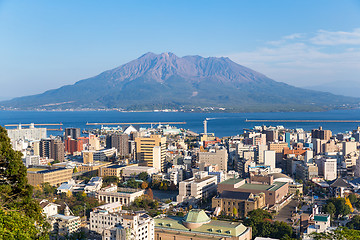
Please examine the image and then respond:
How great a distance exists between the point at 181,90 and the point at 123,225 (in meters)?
74.6

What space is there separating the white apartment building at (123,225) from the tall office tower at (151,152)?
773 cm

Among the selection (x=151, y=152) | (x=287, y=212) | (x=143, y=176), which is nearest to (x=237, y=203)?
(x=287, y=212)

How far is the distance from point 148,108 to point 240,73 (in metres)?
33.0

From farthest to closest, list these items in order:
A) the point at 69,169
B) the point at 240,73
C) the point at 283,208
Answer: the point at 240,73 < the point at 69,169 < the point at 283,208

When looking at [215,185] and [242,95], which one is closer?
[215,185]

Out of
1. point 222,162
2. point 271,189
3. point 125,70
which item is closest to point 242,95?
point 125,70

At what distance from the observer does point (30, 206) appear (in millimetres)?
3541

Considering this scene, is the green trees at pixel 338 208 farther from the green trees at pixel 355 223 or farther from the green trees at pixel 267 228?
the green trees at pixel 267 228

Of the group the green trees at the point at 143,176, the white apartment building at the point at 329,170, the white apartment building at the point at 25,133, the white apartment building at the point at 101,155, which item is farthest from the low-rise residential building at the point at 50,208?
the white apartment building at the point at 25,133

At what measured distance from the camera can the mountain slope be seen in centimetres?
7225

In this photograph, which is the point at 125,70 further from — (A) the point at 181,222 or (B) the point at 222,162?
(A) the point at 181,222

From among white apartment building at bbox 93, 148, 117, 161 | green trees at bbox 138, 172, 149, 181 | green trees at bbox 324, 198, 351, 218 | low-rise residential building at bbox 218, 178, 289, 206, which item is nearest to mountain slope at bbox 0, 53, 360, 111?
white apartment building at bbox 93, 148, 117, 161

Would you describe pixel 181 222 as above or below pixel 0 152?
below

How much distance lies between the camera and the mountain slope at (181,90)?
7225 cm
